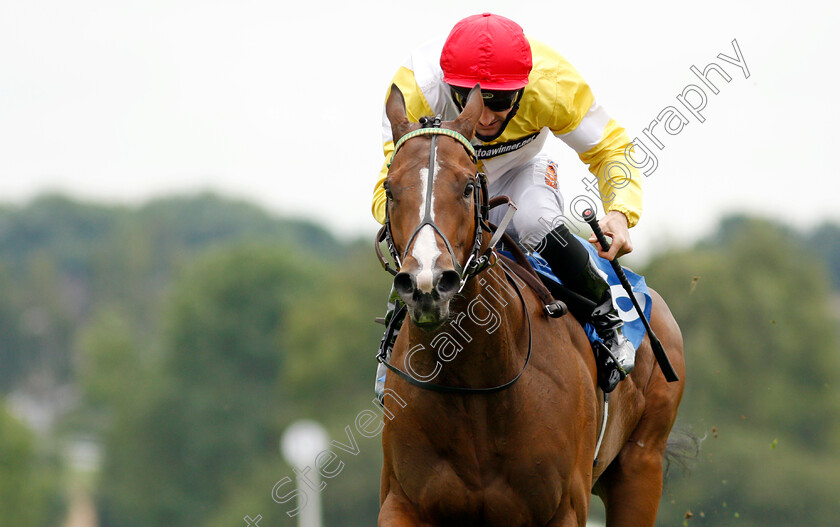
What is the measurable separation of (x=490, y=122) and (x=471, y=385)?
112 cm

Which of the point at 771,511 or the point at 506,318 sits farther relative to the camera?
the point at 771,511

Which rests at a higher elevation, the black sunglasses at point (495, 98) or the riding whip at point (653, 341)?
the black sunglasses at point (495, 98)

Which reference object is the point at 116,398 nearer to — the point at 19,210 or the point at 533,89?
the point at 533,89

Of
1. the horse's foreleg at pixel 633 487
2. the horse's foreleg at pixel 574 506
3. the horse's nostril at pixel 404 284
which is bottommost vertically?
the horse's foreleg at pixel 633 487

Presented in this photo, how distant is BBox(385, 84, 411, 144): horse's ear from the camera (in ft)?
13.7

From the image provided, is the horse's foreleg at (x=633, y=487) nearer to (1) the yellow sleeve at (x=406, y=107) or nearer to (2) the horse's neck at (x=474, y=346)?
(2) the horse's neck at (x=474, y=346)

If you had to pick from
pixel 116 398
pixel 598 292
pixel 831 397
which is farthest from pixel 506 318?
pixel 116 398

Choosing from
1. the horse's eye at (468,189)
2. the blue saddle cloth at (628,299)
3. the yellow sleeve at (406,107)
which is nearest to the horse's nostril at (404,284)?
the horse's eye at (468,189)

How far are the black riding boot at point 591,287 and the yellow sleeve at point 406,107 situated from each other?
80 cm

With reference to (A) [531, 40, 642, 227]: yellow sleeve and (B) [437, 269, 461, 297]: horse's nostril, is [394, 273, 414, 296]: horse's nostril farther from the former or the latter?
(A) [531, 40, 642, 227]: yellow sleeve

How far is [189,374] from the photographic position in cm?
4509

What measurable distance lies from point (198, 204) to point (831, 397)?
89.2 m

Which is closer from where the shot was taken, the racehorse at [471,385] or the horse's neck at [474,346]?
the racehorse at [471,385]

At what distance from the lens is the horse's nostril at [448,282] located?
11.8ft
